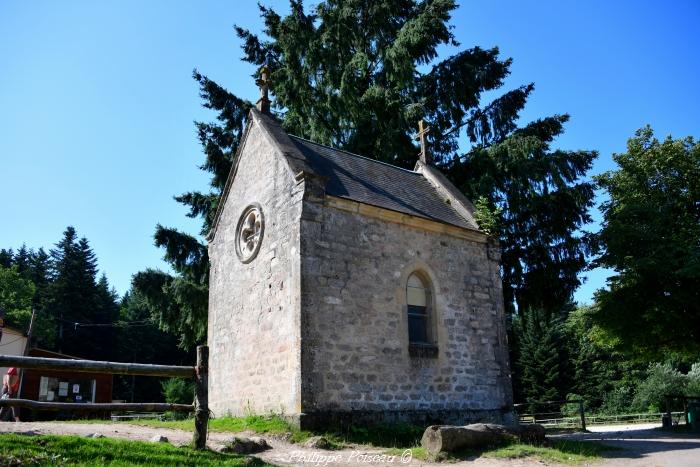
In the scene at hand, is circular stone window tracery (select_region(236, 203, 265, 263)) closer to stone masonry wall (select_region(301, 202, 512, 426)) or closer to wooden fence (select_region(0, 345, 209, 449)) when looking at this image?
stone masonry wall (select_region(301, 202, 512, 426))

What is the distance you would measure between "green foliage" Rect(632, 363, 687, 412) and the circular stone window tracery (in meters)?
32.4

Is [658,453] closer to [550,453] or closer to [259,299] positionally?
[550,453]

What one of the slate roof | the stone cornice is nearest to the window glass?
the stone cornice

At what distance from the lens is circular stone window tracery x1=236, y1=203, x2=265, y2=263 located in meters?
14.4

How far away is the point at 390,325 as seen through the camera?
13117mm

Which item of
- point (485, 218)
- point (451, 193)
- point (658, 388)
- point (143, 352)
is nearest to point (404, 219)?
point (485, 218)

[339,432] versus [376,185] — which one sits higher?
[376,185]

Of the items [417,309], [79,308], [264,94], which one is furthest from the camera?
[79,308]

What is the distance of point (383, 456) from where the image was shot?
9516 mm

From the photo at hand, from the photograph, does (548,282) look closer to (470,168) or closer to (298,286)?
(470,168)

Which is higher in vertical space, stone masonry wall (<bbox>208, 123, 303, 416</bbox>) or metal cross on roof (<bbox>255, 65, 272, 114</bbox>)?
metal cross on roof (<bbox>255, 65, 272, 114</bbox>)

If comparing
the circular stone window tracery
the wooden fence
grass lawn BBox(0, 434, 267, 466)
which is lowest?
grass lawn BBox(0, 434, 267, 466)

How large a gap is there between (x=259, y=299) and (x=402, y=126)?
12.4 m

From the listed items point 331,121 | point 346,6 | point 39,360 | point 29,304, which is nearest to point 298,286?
point 39,360
